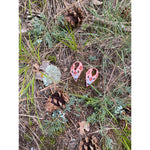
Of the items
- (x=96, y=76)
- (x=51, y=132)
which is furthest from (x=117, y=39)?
(x=51, y=132)

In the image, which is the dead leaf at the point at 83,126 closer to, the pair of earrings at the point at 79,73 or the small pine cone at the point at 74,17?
the pair of earrings at the point at 79,73

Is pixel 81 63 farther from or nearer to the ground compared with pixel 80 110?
farther from the ground

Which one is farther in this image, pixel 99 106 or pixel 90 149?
pixel 99 106

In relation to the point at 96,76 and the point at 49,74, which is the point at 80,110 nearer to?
the point at 96,76

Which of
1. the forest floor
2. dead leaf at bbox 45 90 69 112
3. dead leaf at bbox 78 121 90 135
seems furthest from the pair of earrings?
dead leaf at bbox 78 121 90 135

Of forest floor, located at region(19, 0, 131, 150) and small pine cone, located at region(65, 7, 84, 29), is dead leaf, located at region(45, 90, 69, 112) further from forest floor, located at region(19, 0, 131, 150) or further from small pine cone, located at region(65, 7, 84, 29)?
small pine cone, located at region(65, 7, 84, 29)

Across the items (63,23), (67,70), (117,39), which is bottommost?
(67,70)

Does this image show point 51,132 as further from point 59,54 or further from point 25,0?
point 25,0
